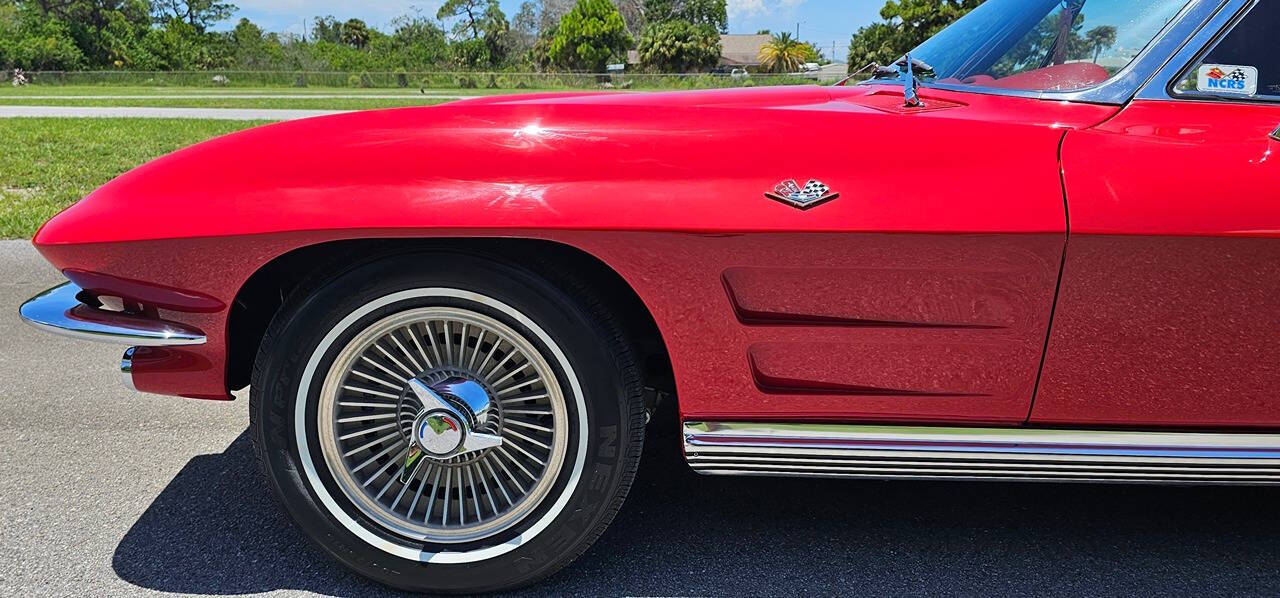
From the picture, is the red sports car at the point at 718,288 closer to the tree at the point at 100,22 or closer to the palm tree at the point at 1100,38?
the palm tree at the point at 1100,38

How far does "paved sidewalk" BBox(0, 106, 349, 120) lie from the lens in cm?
1675

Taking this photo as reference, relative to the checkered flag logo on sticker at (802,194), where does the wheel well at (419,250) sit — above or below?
below

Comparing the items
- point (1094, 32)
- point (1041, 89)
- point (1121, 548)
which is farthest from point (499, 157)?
point (1121, 548)

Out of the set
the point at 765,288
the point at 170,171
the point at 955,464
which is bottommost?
the point at 955,464

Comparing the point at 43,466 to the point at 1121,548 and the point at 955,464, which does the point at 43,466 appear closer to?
the point at 955,464

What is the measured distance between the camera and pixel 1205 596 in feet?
6.90

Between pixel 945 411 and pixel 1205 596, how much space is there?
77cm

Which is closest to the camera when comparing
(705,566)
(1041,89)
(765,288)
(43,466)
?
(765,288)

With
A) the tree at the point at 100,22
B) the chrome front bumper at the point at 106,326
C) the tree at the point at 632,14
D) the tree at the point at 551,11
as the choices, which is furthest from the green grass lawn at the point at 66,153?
the tree at the point at 632,14

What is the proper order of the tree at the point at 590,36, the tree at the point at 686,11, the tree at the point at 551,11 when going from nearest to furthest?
1. the tree at the point at 590,36
2. the tree at the point at 551,11
3. the tree at the point at 686,11

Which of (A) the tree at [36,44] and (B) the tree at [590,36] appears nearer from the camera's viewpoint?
(A) the tree at [36,44]

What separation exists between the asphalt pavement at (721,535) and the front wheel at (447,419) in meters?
0.16

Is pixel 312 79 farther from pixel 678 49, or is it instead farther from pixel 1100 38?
pixel 1100 38

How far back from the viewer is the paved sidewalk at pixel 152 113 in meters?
16.8
